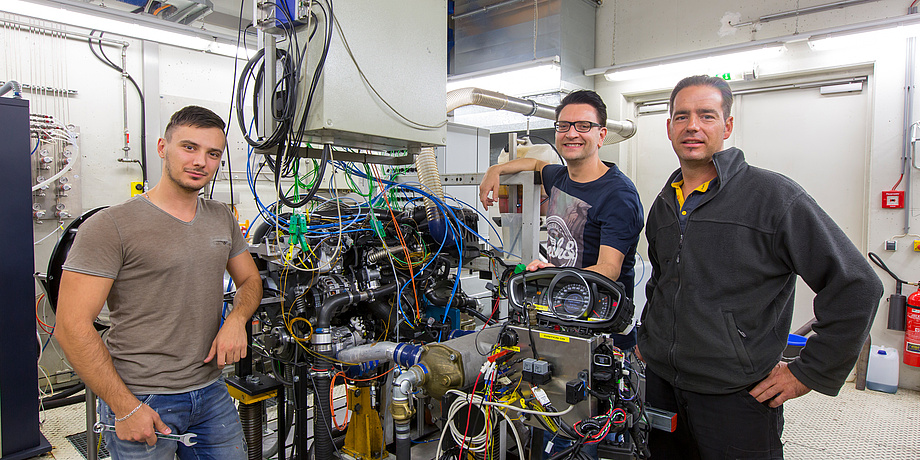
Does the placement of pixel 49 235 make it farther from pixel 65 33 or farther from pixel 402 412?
pixel 402 412

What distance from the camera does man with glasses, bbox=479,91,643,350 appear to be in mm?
1845

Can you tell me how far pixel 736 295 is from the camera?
4.86ft

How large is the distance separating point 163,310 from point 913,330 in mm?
4852

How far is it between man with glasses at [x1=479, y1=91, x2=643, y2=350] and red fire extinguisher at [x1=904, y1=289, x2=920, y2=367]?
10.5 ft

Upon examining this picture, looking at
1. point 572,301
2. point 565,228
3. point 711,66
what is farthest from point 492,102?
point 711,66

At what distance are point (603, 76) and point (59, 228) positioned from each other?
4.95 m

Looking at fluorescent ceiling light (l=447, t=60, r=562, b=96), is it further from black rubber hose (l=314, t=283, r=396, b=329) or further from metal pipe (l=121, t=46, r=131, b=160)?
black rubber hose (l=314, t=283, r=396, b=329)

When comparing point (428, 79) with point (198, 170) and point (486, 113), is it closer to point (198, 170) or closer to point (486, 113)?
point (198, 170)

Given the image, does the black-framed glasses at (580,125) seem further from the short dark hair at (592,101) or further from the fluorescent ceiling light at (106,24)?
the fluorescent ceiling light at (106,24)

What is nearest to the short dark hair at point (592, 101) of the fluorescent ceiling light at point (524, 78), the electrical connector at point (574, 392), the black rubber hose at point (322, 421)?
the electrical connector at point (574, 392)

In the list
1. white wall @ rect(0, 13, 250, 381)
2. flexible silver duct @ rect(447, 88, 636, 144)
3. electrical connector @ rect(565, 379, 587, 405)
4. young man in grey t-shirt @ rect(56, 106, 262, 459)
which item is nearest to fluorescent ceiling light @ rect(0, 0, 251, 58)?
white wall @ rect(0, 13, 250, 381)

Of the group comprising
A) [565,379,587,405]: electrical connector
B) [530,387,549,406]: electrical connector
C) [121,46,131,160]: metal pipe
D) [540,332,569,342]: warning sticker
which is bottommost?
[530,387,549,406]: electrical connector

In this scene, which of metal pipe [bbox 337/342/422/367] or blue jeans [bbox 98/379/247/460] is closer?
blue jeans [bbox 98/379/247/460]

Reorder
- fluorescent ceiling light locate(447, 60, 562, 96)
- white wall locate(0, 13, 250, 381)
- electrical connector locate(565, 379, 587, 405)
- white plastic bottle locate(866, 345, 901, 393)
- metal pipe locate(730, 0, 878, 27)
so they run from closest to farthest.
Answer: electrical connector locate(565, 379, 587, 405)
white wall locate(0, 13, 250, 381)
white plastic bottle locate(866, 345, 901, 393)
metal pipe locate(730, 0, 878, 27)
fluorescent ceiling light locate(447, 60, 562, 96)
